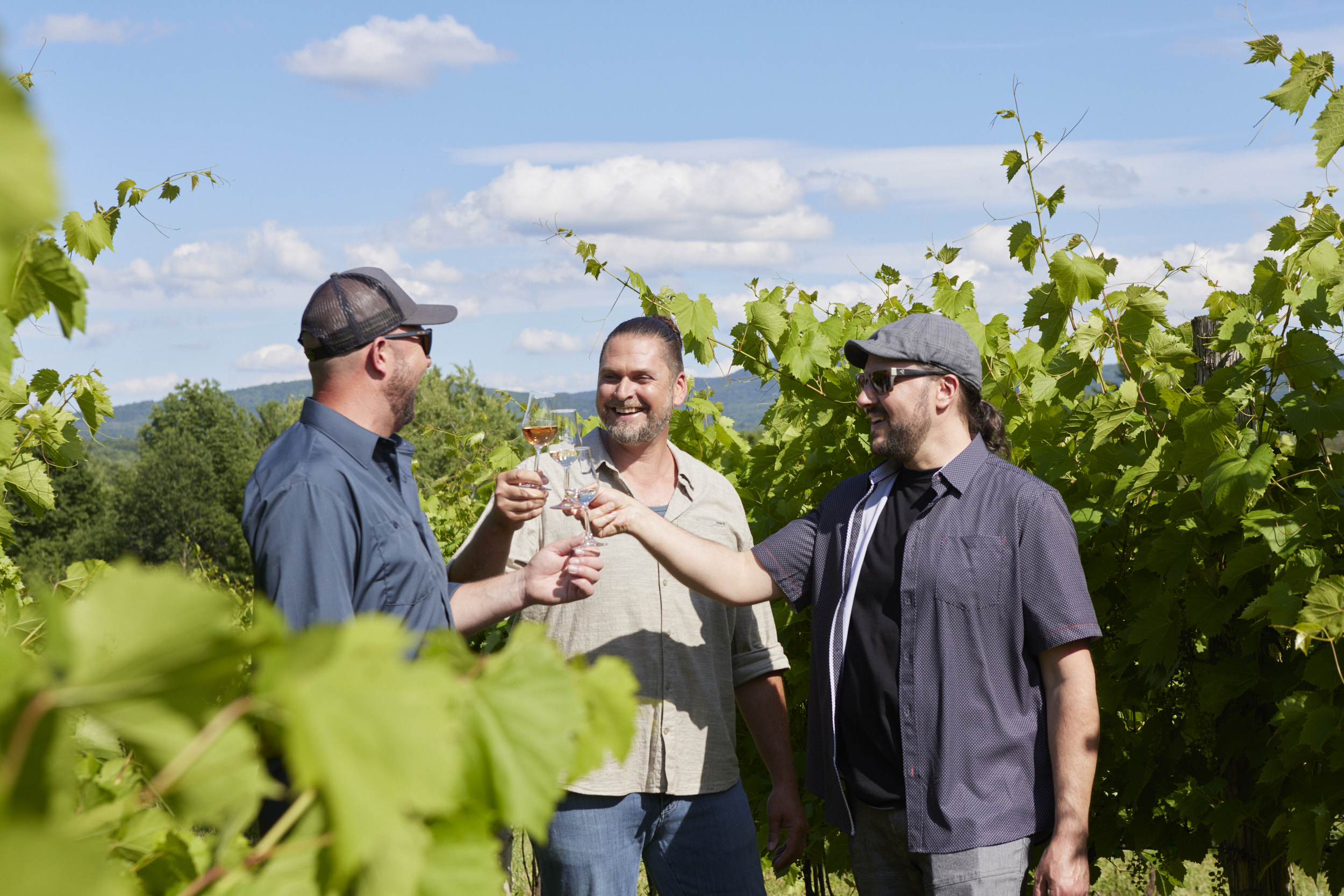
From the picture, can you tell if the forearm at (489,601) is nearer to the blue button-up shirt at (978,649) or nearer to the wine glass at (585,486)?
the wine glass at (585,486)

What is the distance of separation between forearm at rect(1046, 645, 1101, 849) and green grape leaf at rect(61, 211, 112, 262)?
3264 mm

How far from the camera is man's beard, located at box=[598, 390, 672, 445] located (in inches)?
128

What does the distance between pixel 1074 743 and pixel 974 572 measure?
0.48 m

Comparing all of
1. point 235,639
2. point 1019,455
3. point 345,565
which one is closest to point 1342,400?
point 1019,455

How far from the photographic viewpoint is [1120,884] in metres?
5.43

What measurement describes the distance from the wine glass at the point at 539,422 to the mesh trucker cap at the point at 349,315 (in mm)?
404

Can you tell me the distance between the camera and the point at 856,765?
279 cm

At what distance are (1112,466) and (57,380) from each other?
3.86 metres

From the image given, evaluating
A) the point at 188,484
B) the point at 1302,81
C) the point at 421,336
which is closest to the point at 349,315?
the point at 421,336

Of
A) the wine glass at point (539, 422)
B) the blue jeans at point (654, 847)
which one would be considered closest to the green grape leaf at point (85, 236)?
the wine glass at point (539, 422)

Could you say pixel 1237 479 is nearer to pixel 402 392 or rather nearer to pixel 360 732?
pixel 402 392

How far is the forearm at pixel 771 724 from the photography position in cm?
326

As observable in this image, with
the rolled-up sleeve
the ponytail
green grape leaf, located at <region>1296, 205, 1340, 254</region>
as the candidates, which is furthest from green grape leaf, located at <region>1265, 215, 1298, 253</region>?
A: the rolled-up sleeve

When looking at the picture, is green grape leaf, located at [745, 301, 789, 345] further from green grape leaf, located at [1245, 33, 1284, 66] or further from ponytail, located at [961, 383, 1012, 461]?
green grape leaf, located at [1245, 33, 1284, 66]
